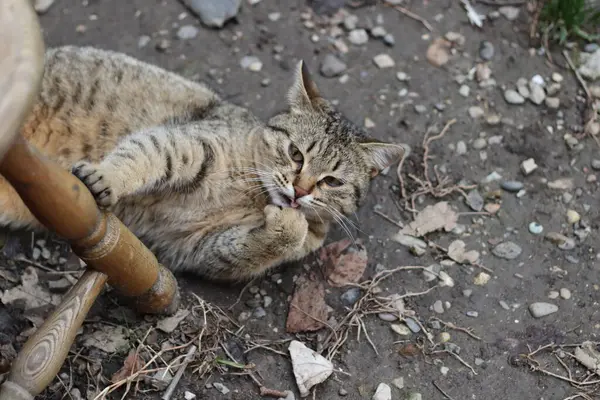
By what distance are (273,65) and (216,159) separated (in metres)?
1.24

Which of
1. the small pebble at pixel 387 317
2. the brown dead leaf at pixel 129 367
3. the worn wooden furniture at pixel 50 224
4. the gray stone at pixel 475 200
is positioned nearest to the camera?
the worn wooden furniture at pixel 50 224

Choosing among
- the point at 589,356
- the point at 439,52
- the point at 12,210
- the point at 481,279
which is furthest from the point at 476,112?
the point at 12,210

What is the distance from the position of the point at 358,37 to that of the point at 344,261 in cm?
165

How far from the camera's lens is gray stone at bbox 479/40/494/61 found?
4215 mm

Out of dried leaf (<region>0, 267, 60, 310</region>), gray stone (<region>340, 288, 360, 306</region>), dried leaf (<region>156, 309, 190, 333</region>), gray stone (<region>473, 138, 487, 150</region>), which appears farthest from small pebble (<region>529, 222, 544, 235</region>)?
dried leaf (<region>0, 267, 60, 310</region>)

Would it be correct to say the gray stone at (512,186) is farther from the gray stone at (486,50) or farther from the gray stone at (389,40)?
the gray stone at (389,40)

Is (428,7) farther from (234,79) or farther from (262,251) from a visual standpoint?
(262,251)

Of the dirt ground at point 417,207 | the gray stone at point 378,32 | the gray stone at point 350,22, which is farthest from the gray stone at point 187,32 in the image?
the gray stone at point 378,32

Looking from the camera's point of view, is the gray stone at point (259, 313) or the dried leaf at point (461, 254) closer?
the gray stone at point (259, 313)

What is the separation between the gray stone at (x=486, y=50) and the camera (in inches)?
166

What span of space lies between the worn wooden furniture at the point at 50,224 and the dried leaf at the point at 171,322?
0.16 meters

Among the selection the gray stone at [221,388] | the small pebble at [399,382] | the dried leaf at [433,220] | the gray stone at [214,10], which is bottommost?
the small pebble at [399,382]

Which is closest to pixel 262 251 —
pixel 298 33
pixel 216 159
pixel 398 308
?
pixel 216 159

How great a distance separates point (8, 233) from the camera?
3.17 m
